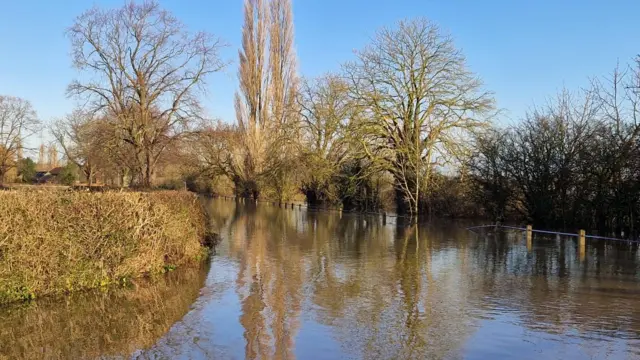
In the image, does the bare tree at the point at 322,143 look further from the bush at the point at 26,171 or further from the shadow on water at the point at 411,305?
the bush at the point at 26,171

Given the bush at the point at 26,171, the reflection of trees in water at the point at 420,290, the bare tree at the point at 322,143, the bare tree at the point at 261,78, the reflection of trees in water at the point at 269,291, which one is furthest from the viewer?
the bush at the point at 26,171

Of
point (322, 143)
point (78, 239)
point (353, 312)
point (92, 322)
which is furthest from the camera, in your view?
point (322, 143)

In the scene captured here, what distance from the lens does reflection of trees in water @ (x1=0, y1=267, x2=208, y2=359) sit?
6.05 meters

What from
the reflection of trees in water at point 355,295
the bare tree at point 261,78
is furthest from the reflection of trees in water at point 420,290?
the bare tree at point 261,78

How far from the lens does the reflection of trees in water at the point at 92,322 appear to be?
605 cm

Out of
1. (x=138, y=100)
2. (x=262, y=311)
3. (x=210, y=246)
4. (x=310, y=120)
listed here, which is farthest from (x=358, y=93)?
(x=262, y=311)

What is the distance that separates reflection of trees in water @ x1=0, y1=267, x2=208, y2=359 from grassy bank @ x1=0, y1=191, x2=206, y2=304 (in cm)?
36

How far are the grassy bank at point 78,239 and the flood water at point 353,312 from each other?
1.31 feet

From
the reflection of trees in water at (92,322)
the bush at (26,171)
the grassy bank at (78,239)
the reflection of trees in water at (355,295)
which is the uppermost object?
the bush at (26,171)

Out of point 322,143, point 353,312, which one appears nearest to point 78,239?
point 353,312

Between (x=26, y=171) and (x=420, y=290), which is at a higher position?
(x=26, y=171)

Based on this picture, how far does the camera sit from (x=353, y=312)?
25.6ft

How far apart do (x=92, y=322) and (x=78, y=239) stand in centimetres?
187

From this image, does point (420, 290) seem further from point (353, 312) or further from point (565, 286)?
point (565, 286)
